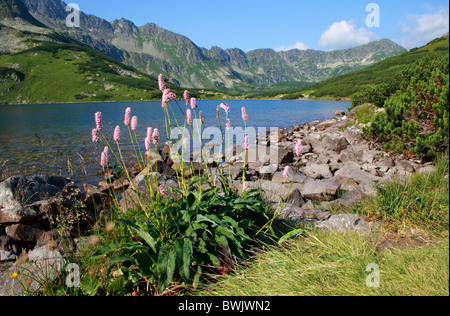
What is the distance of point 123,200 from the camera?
7695 millimetres

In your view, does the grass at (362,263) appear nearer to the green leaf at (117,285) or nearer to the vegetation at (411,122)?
the green leaf at (117,285)

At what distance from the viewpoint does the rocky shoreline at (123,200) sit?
480 centimetres

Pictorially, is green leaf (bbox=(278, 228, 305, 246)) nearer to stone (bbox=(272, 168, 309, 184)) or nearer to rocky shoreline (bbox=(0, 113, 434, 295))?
rocky shoreline (bbox=(0, 113, 434, 295))

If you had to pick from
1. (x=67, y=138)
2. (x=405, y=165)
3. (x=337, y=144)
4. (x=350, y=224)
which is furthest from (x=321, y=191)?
(x=67, y=138)

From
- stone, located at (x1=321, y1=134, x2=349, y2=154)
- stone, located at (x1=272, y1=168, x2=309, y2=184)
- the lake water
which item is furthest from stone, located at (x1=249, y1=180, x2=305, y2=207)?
stone, located at (x1=321, y1=134, x2=349, y2=154)

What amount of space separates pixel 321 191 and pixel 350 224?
14.0 ft

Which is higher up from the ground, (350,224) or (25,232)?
(350,224)

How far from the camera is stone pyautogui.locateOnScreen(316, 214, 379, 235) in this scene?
4.70 meters

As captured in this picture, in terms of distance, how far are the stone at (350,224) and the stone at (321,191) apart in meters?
3.28

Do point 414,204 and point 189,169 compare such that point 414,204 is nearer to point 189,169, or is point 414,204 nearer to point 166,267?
point 166,267

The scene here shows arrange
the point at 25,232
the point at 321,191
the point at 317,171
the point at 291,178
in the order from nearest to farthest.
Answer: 1. the point at 25,232
2. the point at 321,191
3. the point at 291,178
4. the point at 317,171

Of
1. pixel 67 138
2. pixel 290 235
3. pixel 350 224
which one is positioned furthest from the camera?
pixel 67 138
